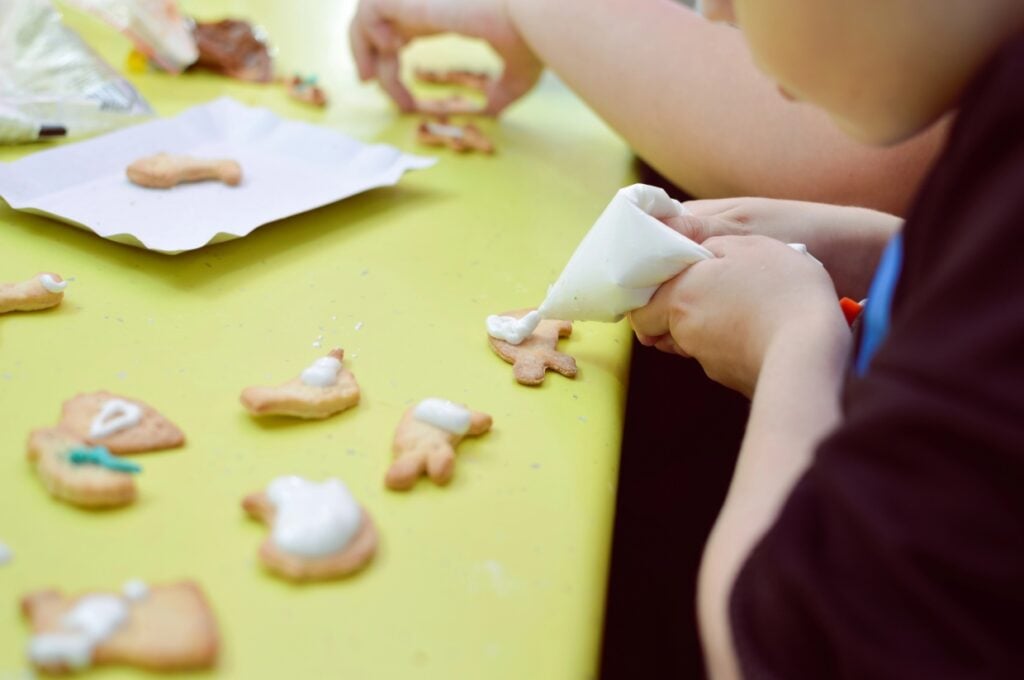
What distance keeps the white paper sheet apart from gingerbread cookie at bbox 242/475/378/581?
0.29 metres

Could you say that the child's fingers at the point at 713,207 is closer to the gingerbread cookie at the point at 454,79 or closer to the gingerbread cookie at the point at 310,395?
the gingerbread cookie at the point at 310,395

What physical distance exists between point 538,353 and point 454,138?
0.44 meters

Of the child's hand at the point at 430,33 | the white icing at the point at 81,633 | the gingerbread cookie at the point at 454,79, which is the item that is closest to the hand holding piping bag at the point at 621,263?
the white icing at the point at 81,633

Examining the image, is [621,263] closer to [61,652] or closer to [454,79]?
[61,652]

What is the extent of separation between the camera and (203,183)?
31.5 inches

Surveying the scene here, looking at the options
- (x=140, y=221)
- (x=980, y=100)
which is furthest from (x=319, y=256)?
(x=980, y=100)

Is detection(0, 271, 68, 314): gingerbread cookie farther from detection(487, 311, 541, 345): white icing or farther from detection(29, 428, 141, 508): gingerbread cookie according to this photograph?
detection(487, 311, 541, 345): white icing

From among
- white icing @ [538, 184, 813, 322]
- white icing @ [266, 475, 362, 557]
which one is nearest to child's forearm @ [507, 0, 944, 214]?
white icing @ [538, 184, 813, 322]

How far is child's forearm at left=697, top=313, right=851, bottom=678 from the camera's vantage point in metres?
0.43

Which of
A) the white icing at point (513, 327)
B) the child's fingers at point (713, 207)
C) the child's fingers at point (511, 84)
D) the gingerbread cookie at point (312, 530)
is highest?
the child's fingers at point (713, 207)

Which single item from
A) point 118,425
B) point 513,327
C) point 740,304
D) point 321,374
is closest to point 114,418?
point 118,425

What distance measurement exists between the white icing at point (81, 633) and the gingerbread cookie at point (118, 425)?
108 mm

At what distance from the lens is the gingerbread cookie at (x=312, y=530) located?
423mm

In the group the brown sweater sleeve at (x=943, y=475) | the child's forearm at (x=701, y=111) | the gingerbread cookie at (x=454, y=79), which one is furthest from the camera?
the gingerbread cookie at (x=454, y=79)
